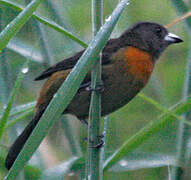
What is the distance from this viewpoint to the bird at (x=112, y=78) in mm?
2602

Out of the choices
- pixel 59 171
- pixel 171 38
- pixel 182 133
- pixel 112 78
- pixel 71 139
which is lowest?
pixel 59 171

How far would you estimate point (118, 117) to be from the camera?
11.3 feet

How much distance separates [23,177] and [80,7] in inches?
75.4

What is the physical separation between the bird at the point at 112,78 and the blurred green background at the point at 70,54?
16 centimetres

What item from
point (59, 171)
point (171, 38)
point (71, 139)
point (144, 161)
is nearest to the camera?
point (59, 171)

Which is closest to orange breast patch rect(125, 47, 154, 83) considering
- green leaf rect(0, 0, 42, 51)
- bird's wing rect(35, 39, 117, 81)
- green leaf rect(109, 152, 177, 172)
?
bird's wing rect(35, 39, 117, 81)

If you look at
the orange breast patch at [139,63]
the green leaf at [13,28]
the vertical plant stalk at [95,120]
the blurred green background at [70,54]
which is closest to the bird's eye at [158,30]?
the blurred green background at [70,54]

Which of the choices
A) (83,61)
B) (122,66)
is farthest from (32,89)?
(83,61)

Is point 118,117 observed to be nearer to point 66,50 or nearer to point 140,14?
point 66,50

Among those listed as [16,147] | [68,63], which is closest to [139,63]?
[68,63]

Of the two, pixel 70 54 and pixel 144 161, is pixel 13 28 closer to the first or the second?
pixel 144 161

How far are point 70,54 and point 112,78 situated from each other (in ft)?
2.74

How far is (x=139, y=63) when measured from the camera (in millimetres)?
2705

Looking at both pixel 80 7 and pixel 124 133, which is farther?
pixel 80 7
